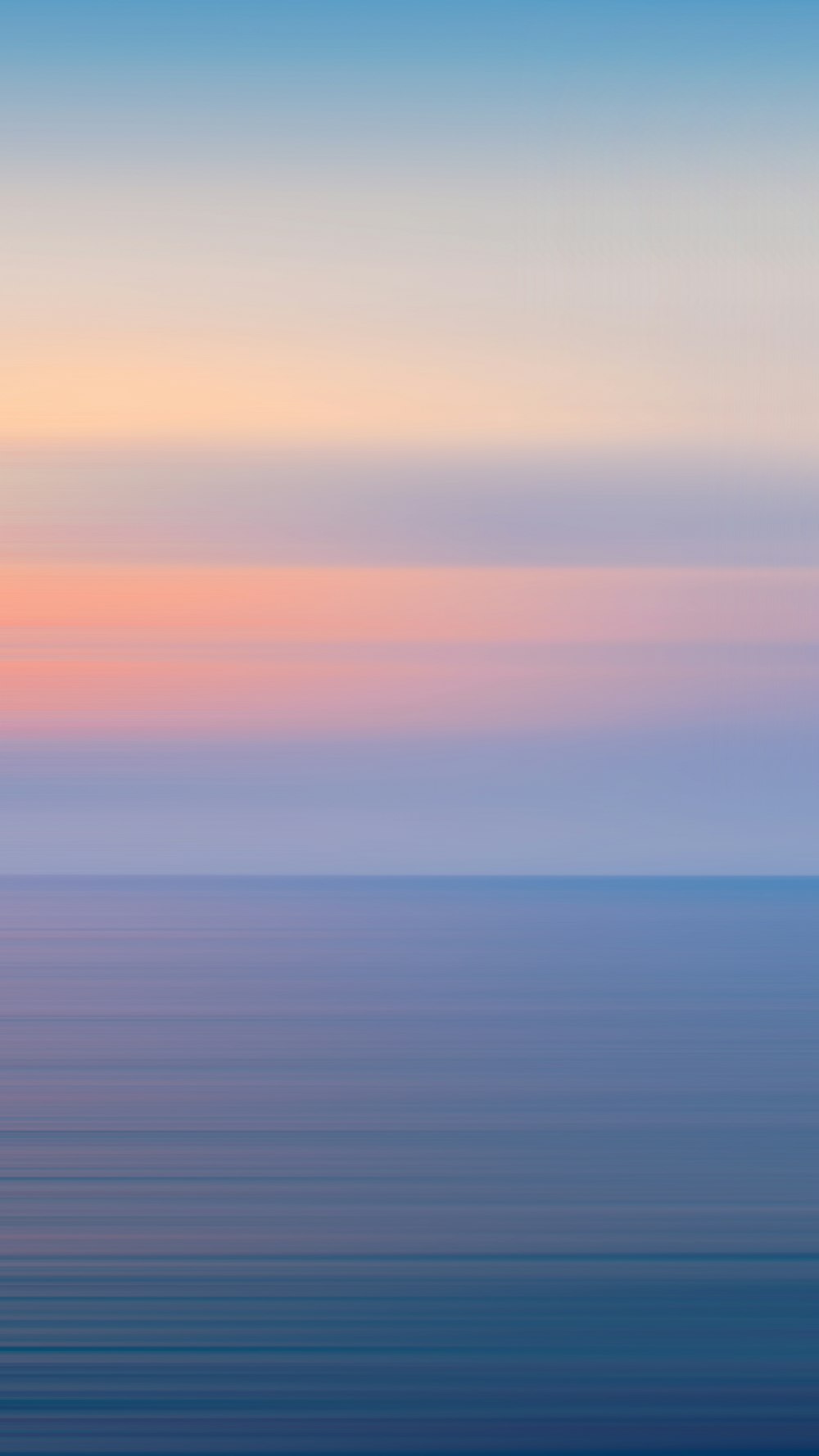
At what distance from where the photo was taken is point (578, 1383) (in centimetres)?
858

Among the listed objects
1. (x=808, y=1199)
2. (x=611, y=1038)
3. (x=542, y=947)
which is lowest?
(x=808, y=1199)

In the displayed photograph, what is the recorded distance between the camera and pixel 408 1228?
37.8 ft

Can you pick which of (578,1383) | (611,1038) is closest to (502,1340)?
(578,1383)

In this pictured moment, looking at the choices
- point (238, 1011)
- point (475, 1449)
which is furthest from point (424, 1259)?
point (238, 1011)

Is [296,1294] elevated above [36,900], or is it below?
→ below

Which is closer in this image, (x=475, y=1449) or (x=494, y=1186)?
(x=475, y=1449)

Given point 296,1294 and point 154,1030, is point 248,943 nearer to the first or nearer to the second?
point 154,1030

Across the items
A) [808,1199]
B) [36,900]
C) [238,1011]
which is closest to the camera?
[808,1199]

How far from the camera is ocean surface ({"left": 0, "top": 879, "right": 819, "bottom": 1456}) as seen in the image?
822 cm

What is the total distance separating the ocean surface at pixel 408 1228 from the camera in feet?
27.0

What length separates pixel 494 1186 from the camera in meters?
12.8

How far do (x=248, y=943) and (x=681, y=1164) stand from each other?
31.2 meters

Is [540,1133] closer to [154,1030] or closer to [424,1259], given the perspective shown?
[424,1259]

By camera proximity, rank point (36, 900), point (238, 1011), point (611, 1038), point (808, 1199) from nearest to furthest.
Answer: point (808, 1199) < point (611, 1038) < point (238, 1011) < point (36, 900)
